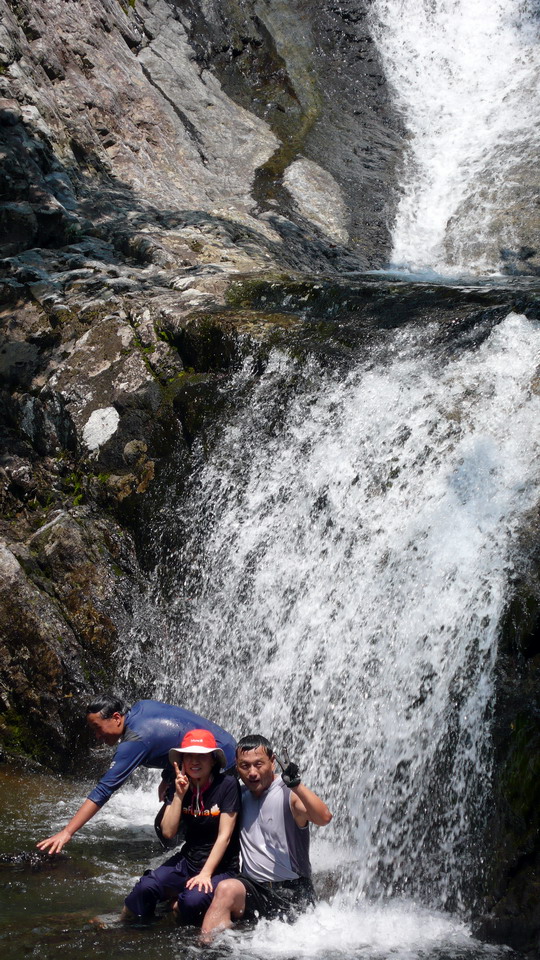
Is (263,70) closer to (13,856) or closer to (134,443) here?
(134,443)

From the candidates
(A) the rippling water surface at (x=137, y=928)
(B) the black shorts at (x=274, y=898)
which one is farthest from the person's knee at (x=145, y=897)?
(B) the black shorts at (x=274, y=898)

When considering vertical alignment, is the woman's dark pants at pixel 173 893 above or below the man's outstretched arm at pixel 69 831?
below

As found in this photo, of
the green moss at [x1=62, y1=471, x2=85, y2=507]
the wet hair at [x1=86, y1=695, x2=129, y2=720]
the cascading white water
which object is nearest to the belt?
the wet hair at [x1=86, y1=695, x2=129, y2=720]

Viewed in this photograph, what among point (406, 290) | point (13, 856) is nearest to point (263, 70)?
point (406, 290)

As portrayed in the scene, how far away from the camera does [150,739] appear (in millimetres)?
5219

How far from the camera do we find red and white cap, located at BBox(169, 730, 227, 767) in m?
4.97

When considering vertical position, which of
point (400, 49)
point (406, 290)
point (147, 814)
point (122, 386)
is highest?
point (400, 49)

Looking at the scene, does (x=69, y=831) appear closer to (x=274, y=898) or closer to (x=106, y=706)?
(x=106, y=706)

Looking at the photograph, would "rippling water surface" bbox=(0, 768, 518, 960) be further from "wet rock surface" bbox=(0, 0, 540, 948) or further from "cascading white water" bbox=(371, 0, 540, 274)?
"cascading white water" bbox=(371, 0, 540, 274)

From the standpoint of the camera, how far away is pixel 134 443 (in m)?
9.76

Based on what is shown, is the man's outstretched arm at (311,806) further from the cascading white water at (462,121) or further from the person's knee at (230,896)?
the cascading white water at (462,121)

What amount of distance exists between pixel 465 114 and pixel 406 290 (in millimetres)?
11756

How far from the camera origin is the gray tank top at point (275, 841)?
5.01 meters

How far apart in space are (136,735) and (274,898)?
1.23 m
